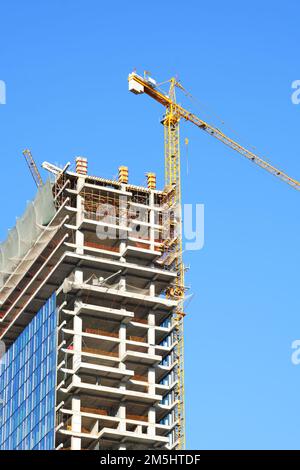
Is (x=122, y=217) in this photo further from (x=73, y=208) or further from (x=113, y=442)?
(x=113, y=442)

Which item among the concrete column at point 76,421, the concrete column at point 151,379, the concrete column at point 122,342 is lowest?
the concrete column at point 76,421

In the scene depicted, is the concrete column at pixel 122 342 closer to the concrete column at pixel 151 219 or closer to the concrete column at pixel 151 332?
the concrete column at pixel 151 332

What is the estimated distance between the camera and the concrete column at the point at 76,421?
546ft

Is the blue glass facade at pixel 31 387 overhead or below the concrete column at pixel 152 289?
below

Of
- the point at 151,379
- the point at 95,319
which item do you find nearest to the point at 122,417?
the point at 151,379

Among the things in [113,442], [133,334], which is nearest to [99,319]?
[133,334]

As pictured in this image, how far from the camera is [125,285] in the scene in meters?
180

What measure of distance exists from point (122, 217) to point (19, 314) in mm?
22723

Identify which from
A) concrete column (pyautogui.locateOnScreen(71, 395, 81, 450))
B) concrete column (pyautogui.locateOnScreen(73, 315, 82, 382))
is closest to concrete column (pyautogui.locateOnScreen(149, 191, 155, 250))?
concrete column (pyautogui.locateOnScreen(73, 315, 82, 382))

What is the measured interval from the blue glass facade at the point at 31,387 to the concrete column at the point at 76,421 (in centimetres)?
306

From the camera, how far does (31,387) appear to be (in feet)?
599

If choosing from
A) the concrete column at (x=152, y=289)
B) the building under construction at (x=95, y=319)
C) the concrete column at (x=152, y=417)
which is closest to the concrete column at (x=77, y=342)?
the building under construction at (x=95, y=319)

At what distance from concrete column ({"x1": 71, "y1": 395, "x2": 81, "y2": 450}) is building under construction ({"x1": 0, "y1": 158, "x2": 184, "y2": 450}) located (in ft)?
0.53

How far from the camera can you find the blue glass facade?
17300cm
